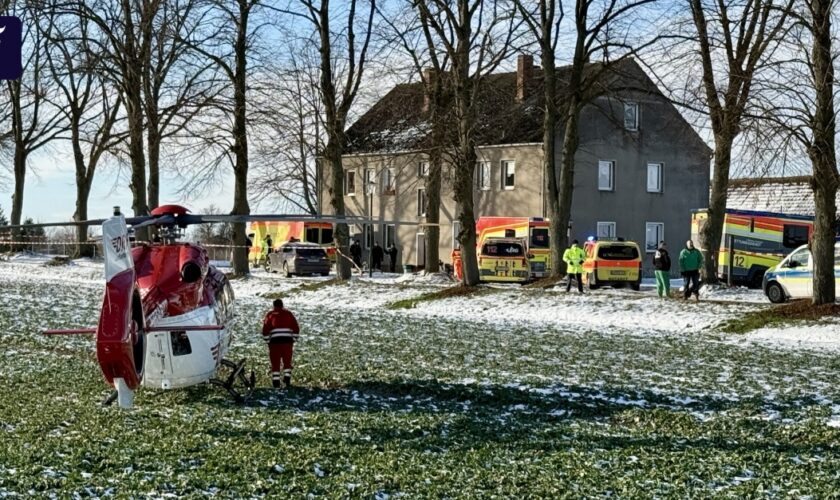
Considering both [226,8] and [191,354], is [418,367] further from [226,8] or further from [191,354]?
[226,8]

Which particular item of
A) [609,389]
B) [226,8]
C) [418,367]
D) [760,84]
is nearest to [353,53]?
[226,8]

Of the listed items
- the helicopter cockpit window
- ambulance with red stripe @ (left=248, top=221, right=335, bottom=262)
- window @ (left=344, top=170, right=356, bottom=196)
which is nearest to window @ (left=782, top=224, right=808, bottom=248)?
ambulance with red stripe @ (left=248, top=221, right=335, bottom=262)

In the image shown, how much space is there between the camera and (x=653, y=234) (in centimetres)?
6481

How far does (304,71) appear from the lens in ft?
151

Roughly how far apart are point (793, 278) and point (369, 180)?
1579 inches

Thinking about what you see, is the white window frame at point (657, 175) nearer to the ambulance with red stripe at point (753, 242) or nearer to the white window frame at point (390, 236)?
the white window frame at point (390, 236)

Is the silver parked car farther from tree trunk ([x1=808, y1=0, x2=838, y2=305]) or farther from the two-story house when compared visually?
tree trunk ([x1=808, y1=0, x2=838, y2=305])

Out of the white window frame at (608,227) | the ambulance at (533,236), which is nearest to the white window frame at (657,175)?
the white window frame at (608,227)

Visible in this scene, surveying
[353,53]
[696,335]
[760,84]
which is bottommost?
[696,335]

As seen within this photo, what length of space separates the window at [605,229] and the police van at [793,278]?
27430 millimetres

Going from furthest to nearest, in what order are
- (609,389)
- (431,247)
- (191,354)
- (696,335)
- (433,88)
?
(431,247), (433,88), (696,335), (609,389), (191,354)

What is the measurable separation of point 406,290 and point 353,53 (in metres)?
10.3

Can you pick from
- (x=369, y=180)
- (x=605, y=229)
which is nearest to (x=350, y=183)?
(x=369, y=180)

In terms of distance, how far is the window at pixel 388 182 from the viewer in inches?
2753
